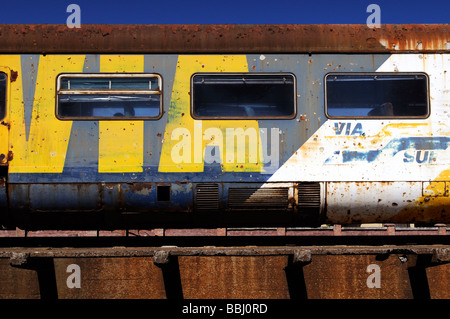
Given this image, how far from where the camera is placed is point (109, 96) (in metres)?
5.21

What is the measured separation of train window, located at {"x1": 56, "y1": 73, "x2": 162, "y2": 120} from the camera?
5180mm

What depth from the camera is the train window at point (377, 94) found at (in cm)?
524

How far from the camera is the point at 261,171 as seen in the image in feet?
16.7

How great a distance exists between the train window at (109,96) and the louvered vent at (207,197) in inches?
38.1

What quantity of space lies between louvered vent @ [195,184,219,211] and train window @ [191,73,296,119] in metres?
0.84

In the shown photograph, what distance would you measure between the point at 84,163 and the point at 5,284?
5.62ft

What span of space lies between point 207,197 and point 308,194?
1.13m
